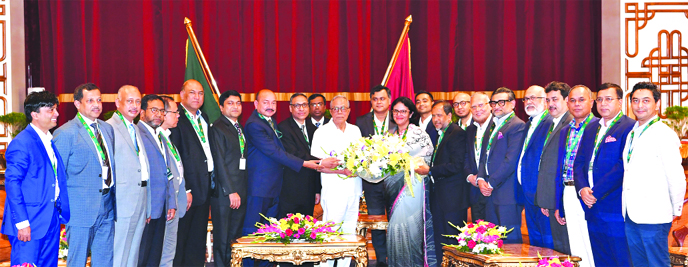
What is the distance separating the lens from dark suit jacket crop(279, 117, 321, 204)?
16.8 feet

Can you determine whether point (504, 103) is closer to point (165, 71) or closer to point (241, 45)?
point (241, 45)

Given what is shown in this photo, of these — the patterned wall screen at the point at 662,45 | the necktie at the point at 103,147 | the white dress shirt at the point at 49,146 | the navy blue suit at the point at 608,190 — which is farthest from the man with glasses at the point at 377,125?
the patterned wall screen at the point at 662,45

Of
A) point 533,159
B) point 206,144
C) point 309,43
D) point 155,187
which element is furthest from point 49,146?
point 309,43

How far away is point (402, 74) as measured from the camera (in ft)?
27.5

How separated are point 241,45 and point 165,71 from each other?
125 cm

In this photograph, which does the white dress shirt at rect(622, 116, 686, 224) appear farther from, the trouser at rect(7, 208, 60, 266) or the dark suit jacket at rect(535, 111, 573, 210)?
the trouser at rect(7, 208, 60, 266)

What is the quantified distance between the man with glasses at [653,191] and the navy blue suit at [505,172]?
3.36ft

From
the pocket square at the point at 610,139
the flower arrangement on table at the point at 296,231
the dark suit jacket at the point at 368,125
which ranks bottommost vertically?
the flower arrangement on table at the point at 296,231

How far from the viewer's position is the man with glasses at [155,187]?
4.11 m

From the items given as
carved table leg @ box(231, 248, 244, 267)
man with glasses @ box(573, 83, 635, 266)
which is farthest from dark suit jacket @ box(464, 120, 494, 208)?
carved table leg @ box(231, 248, 244, 267)

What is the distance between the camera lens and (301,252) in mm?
3930

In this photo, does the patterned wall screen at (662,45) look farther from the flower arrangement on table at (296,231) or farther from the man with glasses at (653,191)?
the flower arrangement on table at (296,231)

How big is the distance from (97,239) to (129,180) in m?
0.42

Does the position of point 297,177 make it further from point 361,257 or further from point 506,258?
point 506,258
